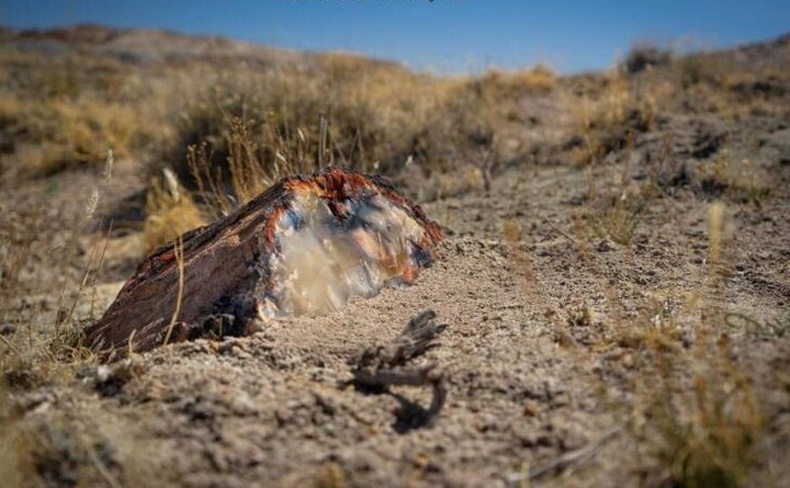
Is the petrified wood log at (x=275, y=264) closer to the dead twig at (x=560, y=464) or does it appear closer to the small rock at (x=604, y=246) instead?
the small rock at (x=604, y=246)

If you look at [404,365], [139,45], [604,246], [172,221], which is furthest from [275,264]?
[139,45]

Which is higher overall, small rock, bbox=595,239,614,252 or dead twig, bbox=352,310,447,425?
small rock, bbox=595,239,614,252

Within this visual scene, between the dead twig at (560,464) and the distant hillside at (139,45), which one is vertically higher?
the distant hillside at (139,45)

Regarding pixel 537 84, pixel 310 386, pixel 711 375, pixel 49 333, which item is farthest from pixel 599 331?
pixel 537 84

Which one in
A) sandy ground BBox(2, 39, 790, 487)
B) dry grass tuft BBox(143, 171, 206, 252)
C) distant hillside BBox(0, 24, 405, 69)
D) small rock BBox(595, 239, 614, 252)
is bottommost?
dry grass tuft BBox(143, 171, 206, 252)

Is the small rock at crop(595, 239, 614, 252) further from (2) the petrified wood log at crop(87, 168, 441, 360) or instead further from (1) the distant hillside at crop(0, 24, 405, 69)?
(1) the distant hillside at crop(0, 24, 405, 69)

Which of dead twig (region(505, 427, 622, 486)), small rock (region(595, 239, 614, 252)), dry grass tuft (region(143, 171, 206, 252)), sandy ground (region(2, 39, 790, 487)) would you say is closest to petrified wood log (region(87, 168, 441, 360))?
sandy ground (region(2, 39, 790, 487))

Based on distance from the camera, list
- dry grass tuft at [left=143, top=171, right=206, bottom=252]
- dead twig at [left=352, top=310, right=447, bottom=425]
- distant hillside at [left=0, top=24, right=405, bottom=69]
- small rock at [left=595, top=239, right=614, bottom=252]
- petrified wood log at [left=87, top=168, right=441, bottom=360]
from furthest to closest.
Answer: distant hillside at [left=0, top=24, right=405, bottom=69]
dry grass tuft at [left=143, top=171, right=206, bottom=252]
small rock at [left=595, top=239, right=614, bottom=252]
petrified wood log at [left=87, top=168, right=441, bottom=360]
dead twig at [left=352, top=310, right=447, bottom=425]

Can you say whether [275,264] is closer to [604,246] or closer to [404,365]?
[404,365]

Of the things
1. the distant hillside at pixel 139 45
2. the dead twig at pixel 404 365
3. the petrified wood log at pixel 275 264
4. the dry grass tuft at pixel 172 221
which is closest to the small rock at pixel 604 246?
the petrified wood log at pixel 275 264

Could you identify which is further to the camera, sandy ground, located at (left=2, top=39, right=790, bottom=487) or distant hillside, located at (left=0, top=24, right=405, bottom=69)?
distant hillside, located at (left=0, top=24, right=405, bottom=69)
